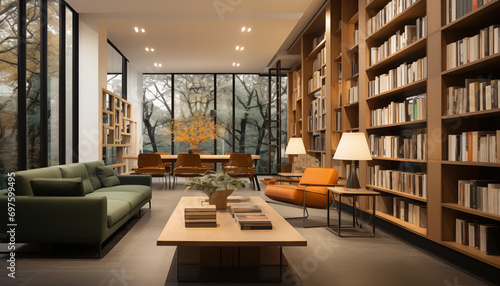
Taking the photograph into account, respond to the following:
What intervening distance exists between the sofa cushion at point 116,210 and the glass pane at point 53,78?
2.86 m

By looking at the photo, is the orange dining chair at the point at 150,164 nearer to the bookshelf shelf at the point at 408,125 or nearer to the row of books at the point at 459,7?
the bookshelf shelf at the point at 408,125

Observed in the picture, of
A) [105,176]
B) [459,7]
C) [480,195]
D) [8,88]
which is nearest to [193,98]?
[105,176]

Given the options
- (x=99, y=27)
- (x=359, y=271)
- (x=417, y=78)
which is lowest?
(x=359, y=271)

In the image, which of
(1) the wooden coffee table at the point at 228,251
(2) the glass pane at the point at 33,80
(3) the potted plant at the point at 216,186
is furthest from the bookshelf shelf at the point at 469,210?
(2) the glass pane at the point at 33,80

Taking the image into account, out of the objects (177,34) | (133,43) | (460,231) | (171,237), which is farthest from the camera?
(133,43)

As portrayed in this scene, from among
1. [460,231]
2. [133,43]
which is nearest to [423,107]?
[460,231]

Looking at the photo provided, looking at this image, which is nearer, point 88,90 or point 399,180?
point 399,180

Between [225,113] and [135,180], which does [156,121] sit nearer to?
[225,113]

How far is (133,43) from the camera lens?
8945 mm

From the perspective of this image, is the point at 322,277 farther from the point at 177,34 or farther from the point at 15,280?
the point at 177,34

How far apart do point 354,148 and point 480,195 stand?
148 centimetres

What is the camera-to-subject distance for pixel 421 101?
12.2 feet

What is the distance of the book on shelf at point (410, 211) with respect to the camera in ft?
12.3

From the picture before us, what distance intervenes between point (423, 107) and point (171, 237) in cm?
277
